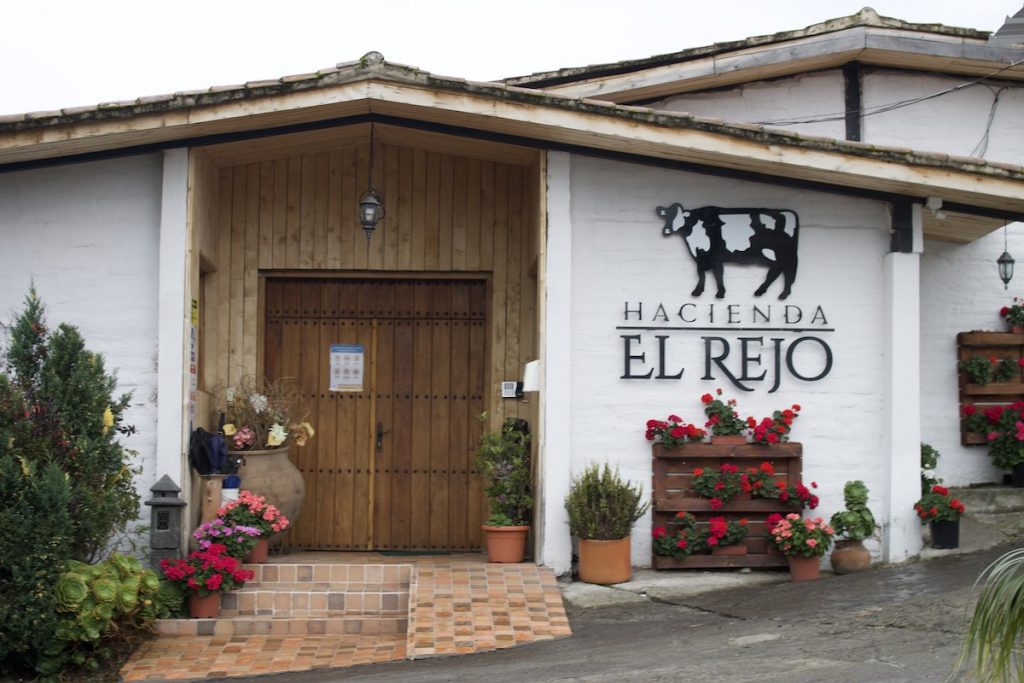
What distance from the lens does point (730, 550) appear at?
8.92 m

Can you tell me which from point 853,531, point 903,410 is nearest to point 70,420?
point 853,531

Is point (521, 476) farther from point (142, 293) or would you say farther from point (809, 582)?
point (142, 293)

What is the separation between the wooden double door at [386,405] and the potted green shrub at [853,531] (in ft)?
10.6

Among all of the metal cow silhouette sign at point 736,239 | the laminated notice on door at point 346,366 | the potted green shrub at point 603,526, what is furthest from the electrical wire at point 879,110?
the laminated notice on door at point 346,366

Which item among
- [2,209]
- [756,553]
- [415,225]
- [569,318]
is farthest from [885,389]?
[2,209]

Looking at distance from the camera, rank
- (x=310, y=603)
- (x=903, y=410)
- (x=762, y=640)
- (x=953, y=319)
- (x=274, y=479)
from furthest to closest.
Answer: (x=953, y=319) → (x=274, y=479) → (x=903, y=410) → (x=310, y=603) → (x=762, y=640)

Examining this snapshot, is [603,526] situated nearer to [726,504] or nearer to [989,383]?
[726,504]

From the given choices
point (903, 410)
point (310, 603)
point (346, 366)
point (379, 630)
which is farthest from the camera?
point (346, 366)

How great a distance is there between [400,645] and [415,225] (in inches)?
160

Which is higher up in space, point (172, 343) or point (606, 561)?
point (172, 343)

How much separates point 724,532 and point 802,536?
1.94 feet

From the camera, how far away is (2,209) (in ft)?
29.3

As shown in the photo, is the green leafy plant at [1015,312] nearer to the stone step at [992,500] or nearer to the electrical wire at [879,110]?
the stone step at [992,500]

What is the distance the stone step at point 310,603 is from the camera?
8.42m
